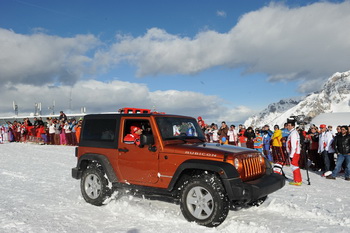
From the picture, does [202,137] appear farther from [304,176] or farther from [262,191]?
[304,176]

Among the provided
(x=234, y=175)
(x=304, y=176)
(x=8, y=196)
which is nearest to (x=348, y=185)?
(x=304, y=176)

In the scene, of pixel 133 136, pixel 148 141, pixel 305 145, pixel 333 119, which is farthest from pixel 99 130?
pixel 333 119

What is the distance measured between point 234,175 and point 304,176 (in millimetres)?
6966

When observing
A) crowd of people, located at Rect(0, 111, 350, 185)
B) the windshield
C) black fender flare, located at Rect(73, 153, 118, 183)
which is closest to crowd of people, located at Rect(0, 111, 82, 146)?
crowd of people, located at Rect(0, 111, 350, 185)

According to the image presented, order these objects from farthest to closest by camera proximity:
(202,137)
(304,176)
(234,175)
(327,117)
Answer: (327,117)
(304,176)
(202,137)
(234,175)

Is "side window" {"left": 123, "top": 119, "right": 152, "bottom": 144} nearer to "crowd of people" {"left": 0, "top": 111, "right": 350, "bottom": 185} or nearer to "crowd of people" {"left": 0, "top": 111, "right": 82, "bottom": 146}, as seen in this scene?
"crowd of people" {"left": 0, "top": 111, "right": 350, "bottom": 185}

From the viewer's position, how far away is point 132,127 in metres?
6.32

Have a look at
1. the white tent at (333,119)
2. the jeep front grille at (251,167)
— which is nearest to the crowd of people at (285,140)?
the jeep front grille at (251,167)

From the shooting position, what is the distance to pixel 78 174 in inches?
273

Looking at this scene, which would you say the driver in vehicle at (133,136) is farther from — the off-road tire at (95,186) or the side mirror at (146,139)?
the off-road tire at (95,186)

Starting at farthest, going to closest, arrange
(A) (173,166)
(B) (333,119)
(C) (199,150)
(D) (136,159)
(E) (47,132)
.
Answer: (B) (333,119)
(E) (47,132)
(D) (136,159)
(A) (173,166)
(C) (199,150)

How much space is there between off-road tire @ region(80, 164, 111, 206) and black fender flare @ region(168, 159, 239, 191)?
69.2 inches

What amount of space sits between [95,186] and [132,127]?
153 cm

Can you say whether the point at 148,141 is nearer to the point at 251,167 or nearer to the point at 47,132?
the point at 251,167
